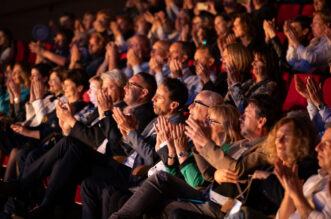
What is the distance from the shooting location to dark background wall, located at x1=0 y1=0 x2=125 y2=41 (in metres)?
5.77

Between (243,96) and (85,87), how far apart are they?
1.07 m

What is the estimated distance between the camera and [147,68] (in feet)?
10.3

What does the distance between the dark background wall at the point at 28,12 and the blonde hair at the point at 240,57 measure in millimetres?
3686

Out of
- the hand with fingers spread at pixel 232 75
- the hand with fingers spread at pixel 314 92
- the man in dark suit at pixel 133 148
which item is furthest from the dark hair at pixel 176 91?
the hand with fingers spread at pixel 314 92

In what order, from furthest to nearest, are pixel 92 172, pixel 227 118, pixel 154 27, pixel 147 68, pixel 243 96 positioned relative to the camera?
pixel 154 27, pixel 147 68, pixel 243 96, pixel 92 172, pixel 227 118

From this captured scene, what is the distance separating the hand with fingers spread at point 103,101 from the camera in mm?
2375

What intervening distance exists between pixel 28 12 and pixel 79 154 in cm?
420

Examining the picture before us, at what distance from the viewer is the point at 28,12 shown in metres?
5.83

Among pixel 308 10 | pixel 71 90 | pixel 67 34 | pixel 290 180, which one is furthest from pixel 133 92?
pixel 67 34

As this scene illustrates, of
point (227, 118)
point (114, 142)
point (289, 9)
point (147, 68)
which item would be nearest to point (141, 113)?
point (114, 142)

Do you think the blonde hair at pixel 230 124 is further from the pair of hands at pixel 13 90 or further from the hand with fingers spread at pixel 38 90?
the pair of hands at pixel 13 90

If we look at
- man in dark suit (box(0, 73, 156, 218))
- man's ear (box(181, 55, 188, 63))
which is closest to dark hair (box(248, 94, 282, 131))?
man in dark suit (box(0, 73, 156, 218))

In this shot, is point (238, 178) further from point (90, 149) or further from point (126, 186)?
point (90, 149)

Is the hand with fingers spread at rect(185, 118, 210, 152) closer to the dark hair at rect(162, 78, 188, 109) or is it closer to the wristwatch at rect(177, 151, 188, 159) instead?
the wristwatch at rect(177, 151, 188, 159)
